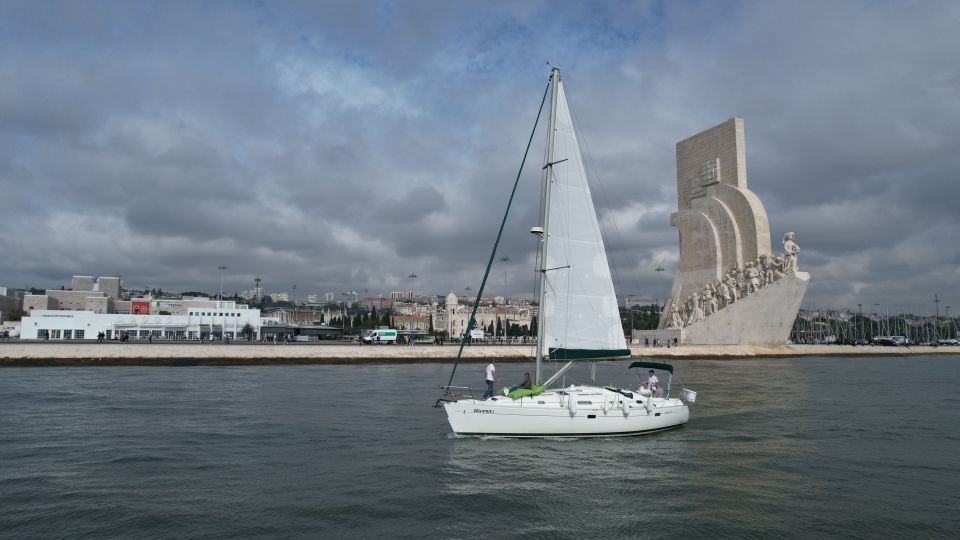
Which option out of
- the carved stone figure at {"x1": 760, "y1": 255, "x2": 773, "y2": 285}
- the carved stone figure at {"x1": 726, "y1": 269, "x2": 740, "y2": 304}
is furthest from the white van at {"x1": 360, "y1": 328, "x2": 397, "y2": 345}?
the carved stone figure at {"x1": 760, "y1": 255, "x2": 773, "y2": 285}

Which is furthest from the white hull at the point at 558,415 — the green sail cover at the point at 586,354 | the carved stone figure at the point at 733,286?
the carved stone figure at the point at 733,286

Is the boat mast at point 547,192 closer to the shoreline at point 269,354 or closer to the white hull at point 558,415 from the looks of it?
the white hull at point 558,415

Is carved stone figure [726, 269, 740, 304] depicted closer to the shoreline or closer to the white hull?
the shoreline

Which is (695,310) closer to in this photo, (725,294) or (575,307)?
(725,294)

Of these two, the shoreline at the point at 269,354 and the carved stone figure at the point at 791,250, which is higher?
the carved stone figure at the point at 791,250

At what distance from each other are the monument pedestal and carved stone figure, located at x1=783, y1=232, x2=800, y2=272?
80cm

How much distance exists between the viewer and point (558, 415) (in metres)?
14.8

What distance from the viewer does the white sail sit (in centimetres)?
1595

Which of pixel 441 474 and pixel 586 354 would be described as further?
pixel 586 354

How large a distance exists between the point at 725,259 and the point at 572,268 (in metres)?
51.7

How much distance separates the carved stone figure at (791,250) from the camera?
5590 cm

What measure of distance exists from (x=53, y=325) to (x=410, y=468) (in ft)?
218

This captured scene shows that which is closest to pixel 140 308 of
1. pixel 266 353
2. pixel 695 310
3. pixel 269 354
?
pixel 266 353

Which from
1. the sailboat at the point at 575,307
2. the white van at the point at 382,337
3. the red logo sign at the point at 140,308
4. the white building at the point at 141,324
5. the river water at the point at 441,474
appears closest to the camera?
the river water at the point at 441,474
